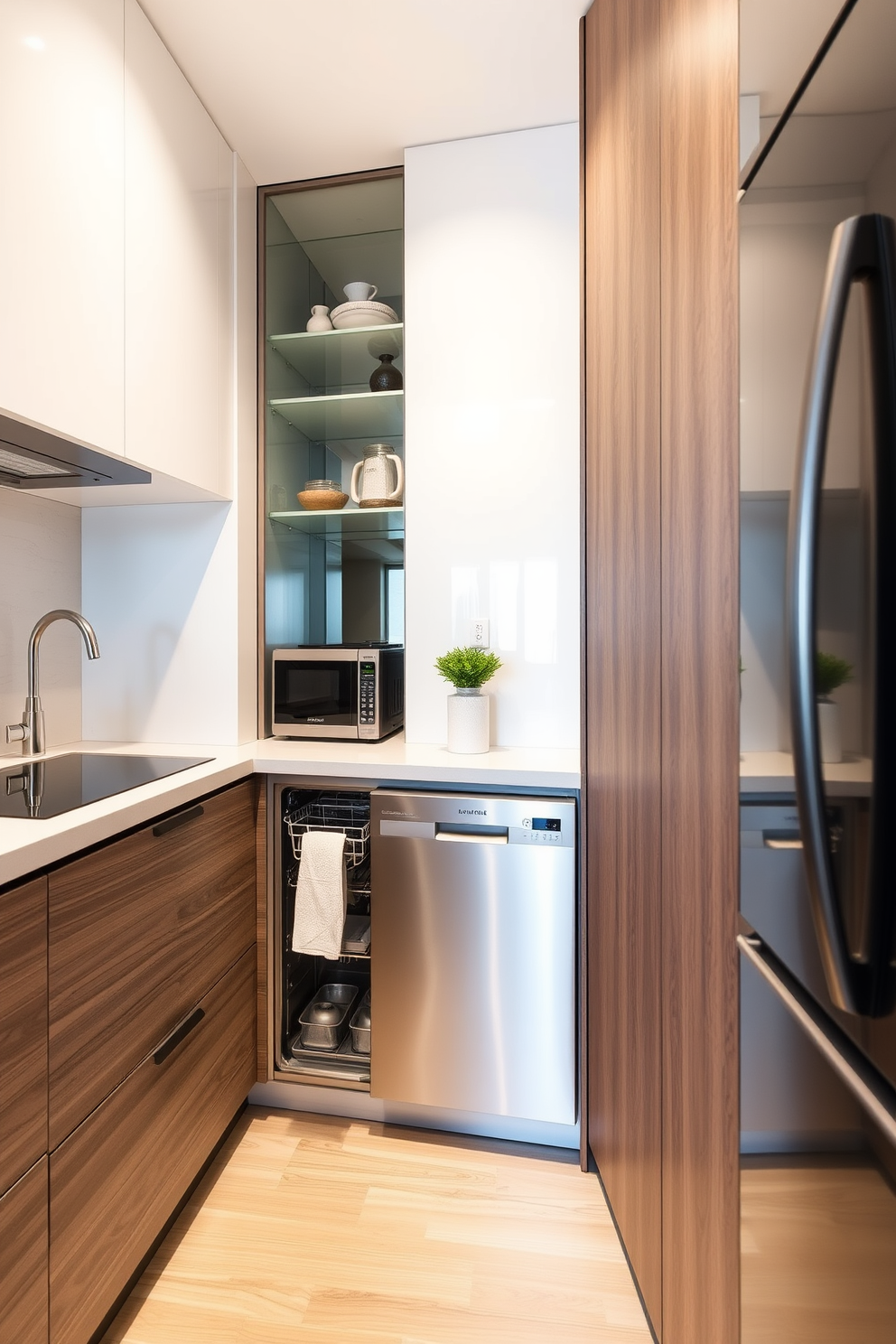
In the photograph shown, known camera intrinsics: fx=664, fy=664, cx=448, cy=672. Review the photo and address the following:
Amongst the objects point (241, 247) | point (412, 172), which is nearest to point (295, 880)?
point (241, 247)

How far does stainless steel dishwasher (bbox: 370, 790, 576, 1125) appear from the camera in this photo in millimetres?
1464

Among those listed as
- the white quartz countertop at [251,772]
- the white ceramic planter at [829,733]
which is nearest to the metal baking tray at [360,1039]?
the white quartz countertop at [251,772]

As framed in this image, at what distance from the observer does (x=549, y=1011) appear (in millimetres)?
1470

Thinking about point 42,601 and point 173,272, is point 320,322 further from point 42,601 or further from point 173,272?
point 42,601

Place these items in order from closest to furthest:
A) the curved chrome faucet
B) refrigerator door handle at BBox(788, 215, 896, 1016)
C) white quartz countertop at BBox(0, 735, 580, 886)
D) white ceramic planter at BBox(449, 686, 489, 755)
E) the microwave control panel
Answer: refrigerator door handle at BBox(788, 215, 896, 1016) < white quartz countertop at BBox(0, 735, 580, 886) < the curved chrome faucet < white ceramic planter at BBox(449, 686, 489, 755) < the microwave control panel

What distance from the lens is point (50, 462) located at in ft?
4.56

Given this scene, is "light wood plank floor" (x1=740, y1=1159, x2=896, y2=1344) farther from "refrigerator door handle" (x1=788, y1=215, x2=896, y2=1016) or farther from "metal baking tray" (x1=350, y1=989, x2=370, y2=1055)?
"metal baking tray" (x1=350, y1=989, x2=370, y2=1055)

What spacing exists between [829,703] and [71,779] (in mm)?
1359

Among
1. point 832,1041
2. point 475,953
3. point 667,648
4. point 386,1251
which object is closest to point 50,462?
point 667,648

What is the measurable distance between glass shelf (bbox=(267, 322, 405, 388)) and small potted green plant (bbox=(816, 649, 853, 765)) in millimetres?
1829

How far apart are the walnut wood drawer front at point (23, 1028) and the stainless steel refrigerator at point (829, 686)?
91 cm

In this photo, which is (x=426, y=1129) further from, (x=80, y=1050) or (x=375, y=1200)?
(x=80, y=1050)

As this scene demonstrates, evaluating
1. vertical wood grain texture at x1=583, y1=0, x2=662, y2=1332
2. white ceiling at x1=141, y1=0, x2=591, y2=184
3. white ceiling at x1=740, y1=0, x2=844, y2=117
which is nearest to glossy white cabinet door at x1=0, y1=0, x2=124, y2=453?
white ceiling at x1=141, y1=0, x2=591, y2=184

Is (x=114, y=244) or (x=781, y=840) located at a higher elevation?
(x=114, y=244)
